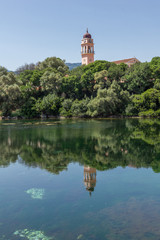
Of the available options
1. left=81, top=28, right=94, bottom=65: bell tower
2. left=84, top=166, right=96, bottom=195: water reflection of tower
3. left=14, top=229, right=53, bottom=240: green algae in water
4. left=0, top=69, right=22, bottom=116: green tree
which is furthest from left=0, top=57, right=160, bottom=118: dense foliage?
left=14, top=229, right=53, bottom=240: green algae in water

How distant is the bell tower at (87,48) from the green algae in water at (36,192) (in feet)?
302

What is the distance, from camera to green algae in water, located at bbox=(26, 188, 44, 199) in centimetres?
1055

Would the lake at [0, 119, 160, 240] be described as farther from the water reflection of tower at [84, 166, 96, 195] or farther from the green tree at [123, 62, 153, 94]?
the green tree at [123, 62, 153, 94]

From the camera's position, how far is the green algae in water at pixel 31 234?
7200 millimetres

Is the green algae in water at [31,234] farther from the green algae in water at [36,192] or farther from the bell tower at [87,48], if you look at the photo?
the bell tower at [87,48]

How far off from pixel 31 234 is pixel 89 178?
19.7 feet

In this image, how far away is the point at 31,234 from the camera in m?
7.44

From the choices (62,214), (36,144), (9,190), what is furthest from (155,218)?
(36,144)

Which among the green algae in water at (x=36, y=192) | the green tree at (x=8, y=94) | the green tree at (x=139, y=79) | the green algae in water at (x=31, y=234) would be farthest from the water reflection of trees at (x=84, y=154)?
the green tree at (x=8, y=94)

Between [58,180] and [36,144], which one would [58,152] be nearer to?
[36,144]

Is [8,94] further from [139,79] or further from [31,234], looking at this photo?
[31,234]

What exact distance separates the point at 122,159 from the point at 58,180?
18.9 ft

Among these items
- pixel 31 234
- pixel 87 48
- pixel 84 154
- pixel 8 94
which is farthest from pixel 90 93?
pixel 31 234

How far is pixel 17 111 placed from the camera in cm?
7000
